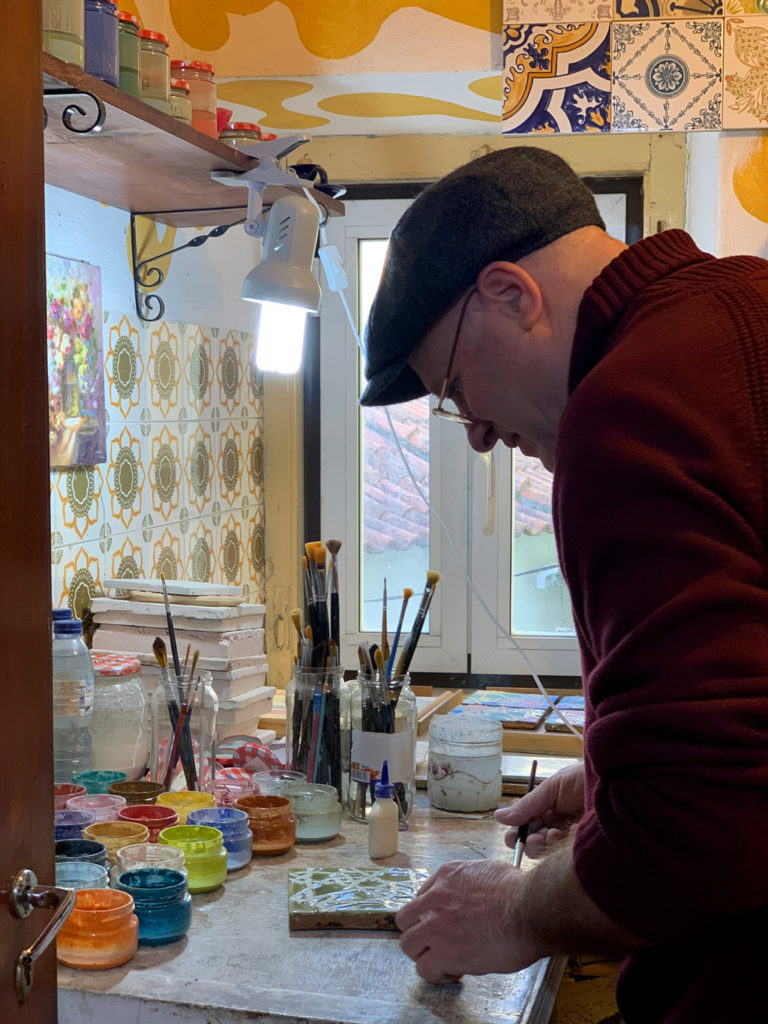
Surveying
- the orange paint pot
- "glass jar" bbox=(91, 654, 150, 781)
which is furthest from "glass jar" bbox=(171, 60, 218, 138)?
the orange paint pot

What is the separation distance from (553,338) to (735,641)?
36 cm

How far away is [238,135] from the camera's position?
75.7 inches

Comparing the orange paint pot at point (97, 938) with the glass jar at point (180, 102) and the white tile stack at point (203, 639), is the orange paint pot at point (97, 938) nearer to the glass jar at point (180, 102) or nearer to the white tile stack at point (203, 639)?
the white tile stack at point (203, 639)

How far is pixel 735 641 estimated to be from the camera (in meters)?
0.82

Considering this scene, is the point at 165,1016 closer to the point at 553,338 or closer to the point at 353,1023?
the point at 353,1023

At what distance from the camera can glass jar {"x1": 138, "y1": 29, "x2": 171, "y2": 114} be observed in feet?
5.46

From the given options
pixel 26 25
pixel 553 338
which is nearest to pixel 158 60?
pixel 26 25

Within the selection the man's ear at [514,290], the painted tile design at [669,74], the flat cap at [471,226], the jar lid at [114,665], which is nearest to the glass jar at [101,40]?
the flat cap at [471,226]

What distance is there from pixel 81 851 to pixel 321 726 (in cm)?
45

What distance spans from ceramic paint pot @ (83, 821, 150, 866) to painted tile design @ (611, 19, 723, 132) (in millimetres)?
1731

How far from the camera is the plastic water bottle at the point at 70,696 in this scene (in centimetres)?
164

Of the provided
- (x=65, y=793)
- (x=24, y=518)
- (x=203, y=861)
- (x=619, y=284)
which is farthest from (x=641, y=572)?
(x=65, y=793)

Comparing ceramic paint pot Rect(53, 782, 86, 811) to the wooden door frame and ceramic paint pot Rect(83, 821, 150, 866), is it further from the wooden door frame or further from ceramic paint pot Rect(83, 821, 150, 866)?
the wooden door frame

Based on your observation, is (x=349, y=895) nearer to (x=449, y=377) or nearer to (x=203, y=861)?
(x=203, y=861)
